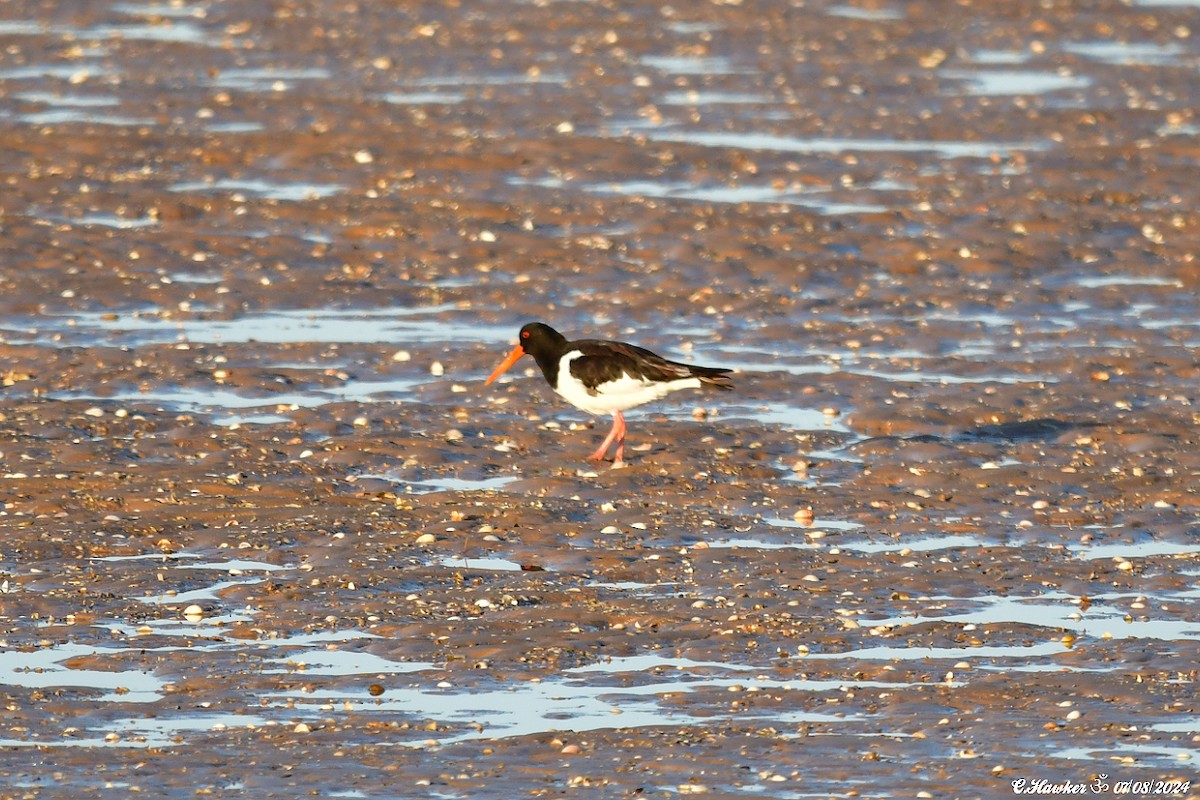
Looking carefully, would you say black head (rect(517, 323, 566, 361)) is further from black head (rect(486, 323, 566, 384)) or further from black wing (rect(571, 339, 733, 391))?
black wing (rect(571, 339, 733, 391))

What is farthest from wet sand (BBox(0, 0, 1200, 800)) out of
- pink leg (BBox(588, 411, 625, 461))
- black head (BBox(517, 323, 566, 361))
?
black head (BBox(517, 323, 566, 361))

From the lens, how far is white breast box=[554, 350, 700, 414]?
13.8 m

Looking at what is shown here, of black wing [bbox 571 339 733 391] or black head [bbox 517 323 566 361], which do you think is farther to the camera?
black head [bbox 517 323 566 361]

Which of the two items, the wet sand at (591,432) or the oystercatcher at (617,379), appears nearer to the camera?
the wet sand at (591,432)

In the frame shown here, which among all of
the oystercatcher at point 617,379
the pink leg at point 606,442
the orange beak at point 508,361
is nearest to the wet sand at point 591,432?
the pink leg at point 606,442

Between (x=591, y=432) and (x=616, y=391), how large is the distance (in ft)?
3.25

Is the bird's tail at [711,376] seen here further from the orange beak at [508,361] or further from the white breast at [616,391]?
the orange beak at [508,361]

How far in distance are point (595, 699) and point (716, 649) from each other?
904 millimetres

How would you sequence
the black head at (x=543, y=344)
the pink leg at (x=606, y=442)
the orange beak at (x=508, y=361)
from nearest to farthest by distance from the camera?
1. the pink leg at (x=606, y=442)
2. the black head at (x=543, y=344)
3. the orange beak at (x=508, y=361)

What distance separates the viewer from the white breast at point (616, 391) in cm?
1380

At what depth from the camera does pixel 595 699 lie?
9.77 meters

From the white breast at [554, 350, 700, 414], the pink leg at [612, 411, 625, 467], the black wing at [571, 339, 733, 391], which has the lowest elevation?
the pink leg at [612, 411, 625, 467]

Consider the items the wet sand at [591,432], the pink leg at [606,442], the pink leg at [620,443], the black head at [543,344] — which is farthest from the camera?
the black head at [543,344]

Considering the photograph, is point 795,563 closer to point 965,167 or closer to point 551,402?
point 551,402
